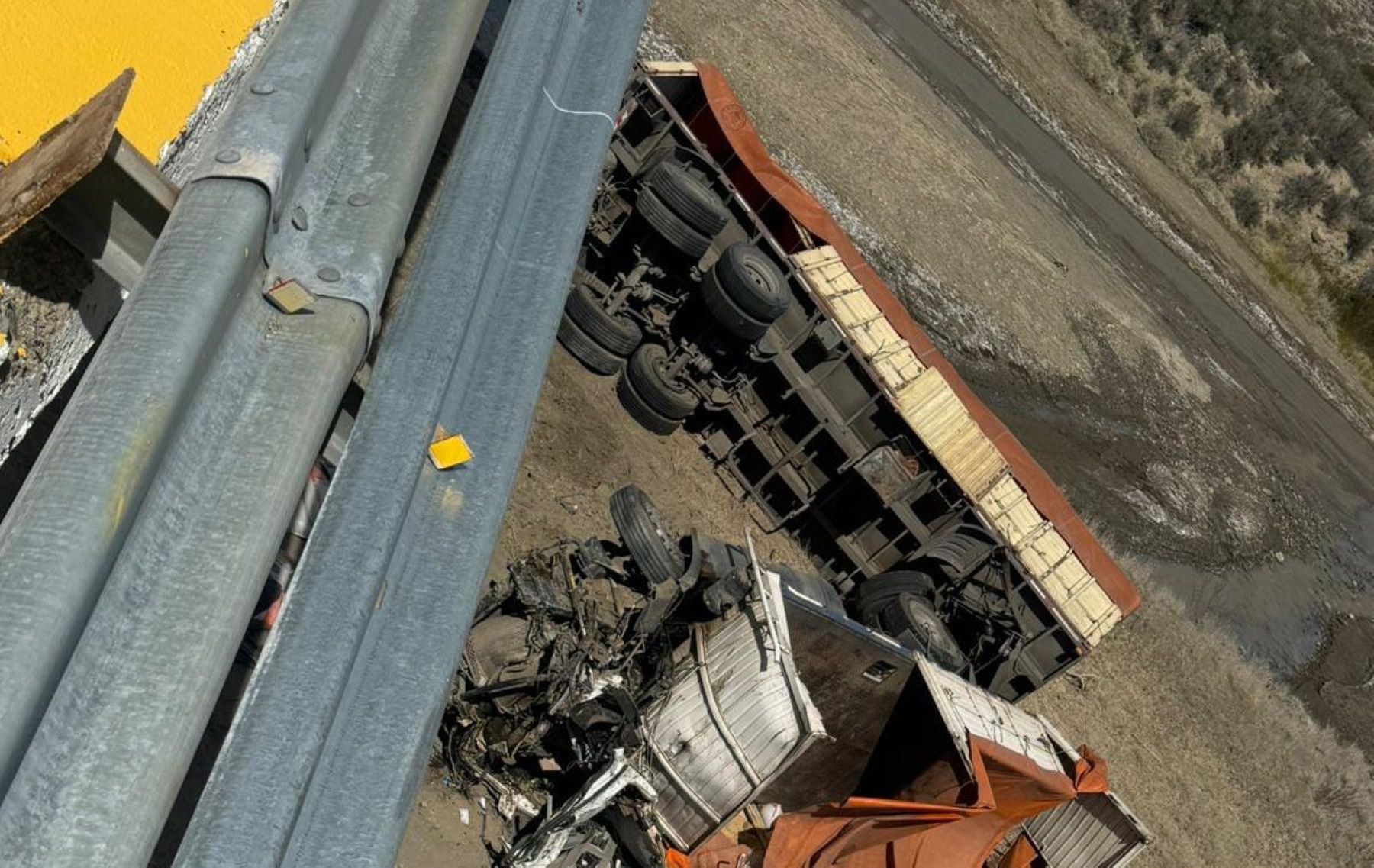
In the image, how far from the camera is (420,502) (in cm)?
279

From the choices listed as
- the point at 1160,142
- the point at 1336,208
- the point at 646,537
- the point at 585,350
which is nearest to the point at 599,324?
the point at 585,350

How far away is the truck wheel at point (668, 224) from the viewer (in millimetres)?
13461

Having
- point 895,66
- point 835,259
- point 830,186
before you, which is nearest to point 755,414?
point 835,259

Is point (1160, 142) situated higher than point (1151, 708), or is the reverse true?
point (1160, 142)

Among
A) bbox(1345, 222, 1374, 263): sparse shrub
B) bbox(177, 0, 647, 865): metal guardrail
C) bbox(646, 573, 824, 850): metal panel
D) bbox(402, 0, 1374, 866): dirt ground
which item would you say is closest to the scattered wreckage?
bbox(646, 573, 824, 850): metal panel

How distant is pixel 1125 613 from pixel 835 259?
6.43 m

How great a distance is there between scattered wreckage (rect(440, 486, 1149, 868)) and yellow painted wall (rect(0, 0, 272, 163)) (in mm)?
6897

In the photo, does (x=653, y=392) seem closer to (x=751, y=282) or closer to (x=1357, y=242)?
(x=751, y=282)

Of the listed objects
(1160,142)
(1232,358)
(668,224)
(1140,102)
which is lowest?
(668,224)

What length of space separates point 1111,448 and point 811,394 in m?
10.2

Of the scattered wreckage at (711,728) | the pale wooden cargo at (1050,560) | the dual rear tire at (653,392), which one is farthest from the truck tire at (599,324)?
the pale wooden cargo at (1050,560)

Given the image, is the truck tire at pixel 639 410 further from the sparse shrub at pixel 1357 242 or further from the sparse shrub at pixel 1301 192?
the sparse shrub at pixel 1357 242

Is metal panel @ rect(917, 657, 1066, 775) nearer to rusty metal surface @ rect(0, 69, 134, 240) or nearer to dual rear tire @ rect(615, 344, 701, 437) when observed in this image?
dual rear tire @ rect(615, 344, 701, 437)

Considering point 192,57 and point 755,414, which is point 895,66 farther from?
point 192,57
